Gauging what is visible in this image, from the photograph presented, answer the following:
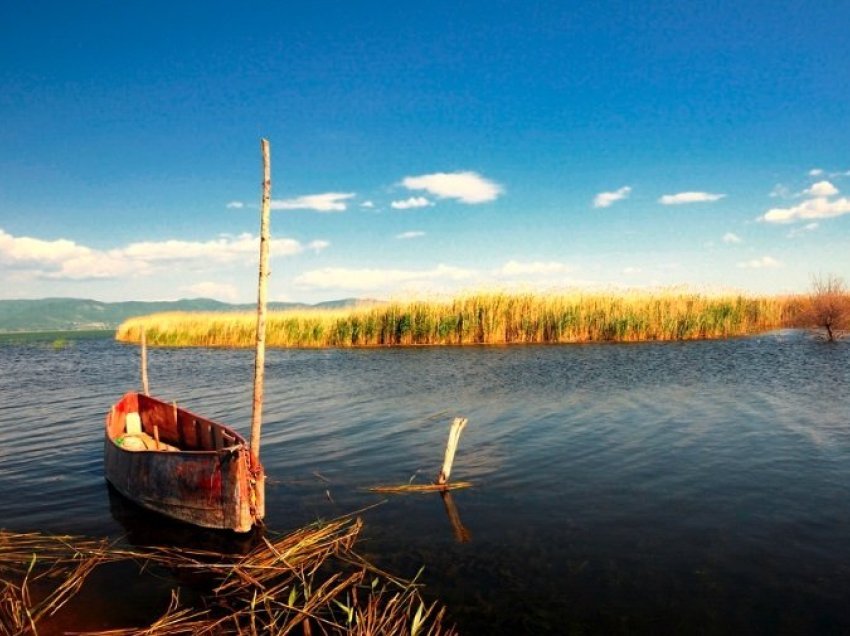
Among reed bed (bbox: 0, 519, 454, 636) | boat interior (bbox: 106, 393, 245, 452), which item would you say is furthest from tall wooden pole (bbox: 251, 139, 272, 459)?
reed bed (bbox: 0, 519, 454, 636)

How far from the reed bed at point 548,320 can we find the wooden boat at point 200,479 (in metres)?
22.3

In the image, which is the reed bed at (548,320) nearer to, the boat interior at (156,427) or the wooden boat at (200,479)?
the boat interior at (156,427)

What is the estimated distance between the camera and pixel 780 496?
819 centimetres

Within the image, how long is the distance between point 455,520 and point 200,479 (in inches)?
137

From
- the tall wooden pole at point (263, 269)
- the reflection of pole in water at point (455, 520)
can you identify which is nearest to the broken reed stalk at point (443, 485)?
the reflection of pole in water at point (455, 520)

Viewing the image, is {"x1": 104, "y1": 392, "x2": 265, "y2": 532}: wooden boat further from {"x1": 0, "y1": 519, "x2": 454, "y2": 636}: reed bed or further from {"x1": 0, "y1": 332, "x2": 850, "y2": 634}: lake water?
{"x1": 0, "y1": 519, "x2": 454, "y2": 636}: reed bed

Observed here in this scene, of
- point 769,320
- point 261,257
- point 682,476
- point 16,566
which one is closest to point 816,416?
point 682,476

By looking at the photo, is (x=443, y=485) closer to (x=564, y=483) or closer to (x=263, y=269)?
(x=564, y=483)

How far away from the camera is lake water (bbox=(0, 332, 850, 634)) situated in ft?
18.8

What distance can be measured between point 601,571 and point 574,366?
15770 mm

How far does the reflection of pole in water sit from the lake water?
0.30 feet

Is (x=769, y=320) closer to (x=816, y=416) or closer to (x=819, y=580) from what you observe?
(x=816, y=416)

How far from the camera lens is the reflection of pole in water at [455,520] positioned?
23.8ft

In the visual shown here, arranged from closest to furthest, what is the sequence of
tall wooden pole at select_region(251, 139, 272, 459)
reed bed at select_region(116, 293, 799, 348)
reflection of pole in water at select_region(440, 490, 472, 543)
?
reflection of pole in water at select_region(440, 490, 472, 543) → tall wooden pole at select_region(251, 139, 272, 459) → reed bed at select_region(116, 293, 799, 348)
